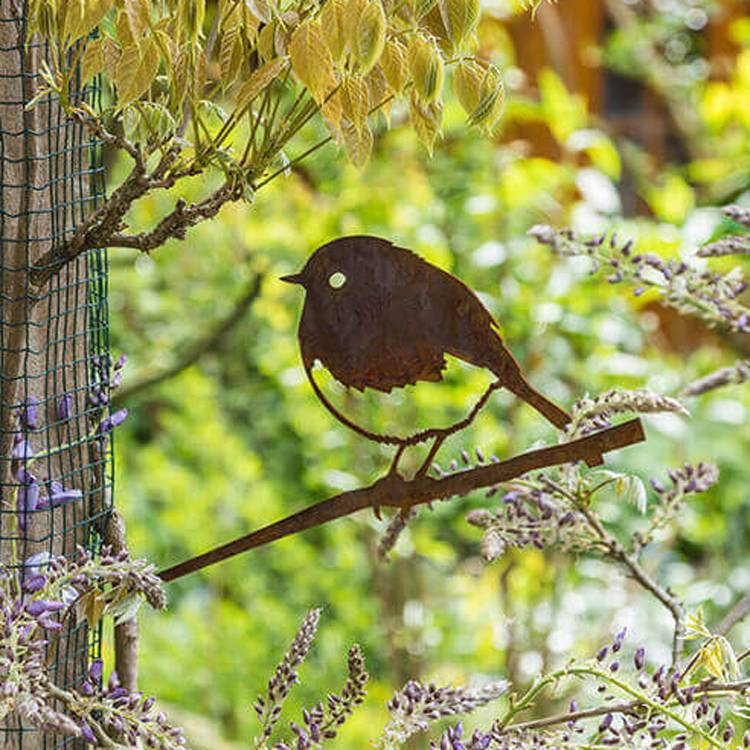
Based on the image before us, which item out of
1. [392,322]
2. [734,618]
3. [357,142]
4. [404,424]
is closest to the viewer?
[357,142]

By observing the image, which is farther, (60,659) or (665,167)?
(665,167)

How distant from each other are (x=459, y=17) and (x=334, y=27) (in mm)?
77

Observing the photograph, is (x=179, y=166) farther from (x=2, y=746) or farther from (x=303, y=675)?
(x=303, y=675)

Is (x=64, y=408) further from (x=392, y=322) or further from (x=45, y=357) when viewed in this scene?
(x=392, y=322)

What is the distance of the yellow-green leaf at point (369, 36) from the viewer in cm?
62

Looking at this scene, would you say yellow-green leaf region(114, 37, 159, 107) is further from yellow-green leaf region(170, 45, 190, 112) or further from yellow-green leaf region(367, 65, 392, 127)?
yellow-green leaf region(367, 65, 392, 127)

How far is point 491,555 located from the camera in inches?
31.8

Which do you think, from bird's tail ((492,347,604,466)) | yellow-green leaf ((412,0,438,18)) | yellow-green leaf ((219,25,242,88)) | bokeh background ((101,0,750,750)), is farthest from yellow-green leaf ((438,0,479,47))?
bokeh background ((101,0,750,750))

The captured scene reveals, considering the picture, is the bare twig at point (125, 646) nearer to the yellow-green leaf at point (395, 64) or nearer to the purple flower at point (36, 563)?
the purple flower at point (36, 563)

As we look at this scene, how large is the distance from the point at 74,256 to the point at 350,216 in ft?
3.84

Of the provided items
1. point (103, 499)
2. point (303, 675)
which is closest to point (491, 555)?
point (103, 499)

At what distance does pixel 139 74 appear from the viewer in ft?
2.12

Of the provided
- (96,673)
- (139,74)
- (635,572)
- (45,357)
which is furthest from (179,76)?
(635,572)

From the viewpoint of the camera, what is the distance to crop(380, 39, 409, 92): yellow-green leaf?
69 centimetres
